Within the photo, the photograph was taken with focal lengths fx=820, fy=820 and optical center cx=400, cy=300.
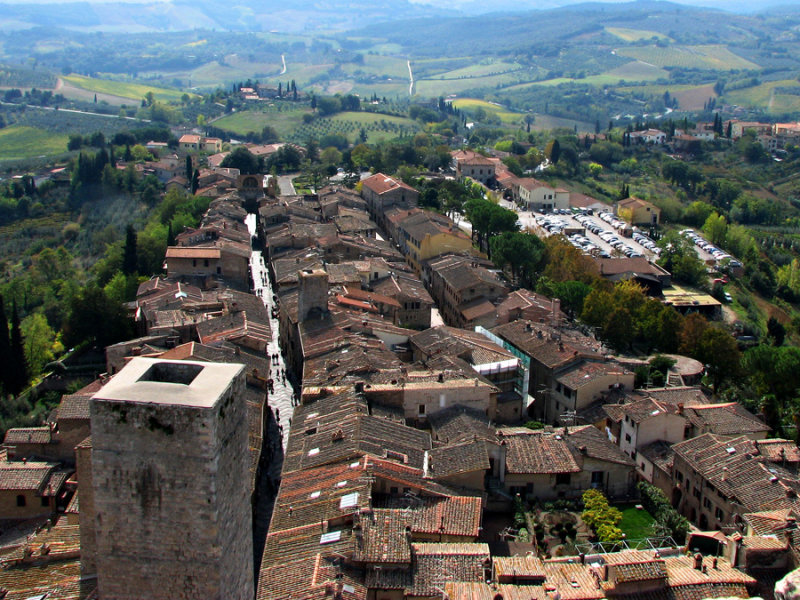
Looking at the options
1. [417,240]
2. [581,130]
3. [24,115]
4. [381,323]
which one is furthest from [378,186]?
[581,130]

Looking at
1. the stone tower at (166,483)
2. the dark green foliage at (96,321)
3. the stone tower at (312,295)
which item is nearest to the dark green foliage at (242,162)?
the dark green foliage at (96,321)

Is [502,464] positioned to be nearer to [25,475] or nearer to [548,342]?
[548,342]

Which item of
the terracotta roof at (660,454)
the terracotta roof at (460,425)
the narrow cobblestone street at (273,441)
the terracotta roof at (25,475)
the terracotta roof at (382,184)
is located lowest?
the terracotta roof at (660,454)

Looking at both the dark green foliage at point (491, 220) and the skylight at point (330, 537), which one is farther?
the dark green foliage at point (491, 220)

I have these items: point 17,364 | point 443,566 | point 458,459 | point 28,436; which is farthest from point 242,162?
point 443,566

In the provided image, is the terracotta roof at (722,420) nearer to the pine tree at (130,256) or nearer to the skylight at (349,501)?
the skylight at (349,501)

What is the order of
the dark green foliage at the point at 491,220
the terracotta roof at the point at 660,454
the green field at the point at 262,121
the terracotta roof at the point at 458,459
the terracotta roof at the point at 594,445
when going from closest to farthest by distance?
1. the terracotta roof at the point at 458,459
2. the terracotta roof at the point at 594,445
3. the terracotta roof at the point at 660,454
4. the dark green foliage at the point at 491,220
5. the green field at the point at 262,121

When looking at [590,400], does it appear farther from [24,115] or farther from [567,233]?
[24,115]
